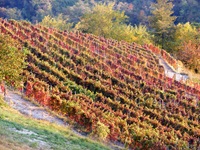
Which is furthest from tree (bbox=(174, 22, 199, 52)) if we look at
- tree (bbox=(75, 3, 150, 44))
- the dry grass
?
the dry grass

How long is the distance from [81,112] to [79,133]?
2.58 feet

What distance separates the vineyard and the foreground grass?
4.77 ft

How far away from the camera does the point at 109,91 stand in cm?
1647

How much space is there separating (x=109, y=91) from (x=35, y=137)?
7845 millimetres

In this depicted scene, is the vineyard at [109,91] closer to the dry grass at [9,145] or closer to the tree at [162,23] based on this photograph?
the dry grass at [9,145]

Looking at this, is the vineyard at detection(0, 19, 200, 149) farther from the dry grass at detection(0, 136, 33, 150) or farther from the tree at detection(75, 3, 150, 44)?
the tree at detection(75, 3, 150, 44)

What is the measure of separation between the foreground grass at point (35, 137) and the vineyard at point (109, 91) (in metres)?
1.45

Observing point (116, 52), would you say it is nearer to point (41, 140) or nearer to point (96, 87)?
point (96, 87)

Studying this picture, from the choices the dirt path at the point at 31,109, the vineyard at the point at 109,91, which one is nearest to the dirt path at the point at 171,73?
the vineyard at the point at 109,91

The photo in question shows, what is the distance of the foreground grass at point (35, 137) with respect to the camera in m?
7.88

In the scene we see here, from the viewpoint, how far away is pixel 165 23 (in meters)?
36.7

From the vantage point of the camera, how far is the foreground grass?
25.8 ft

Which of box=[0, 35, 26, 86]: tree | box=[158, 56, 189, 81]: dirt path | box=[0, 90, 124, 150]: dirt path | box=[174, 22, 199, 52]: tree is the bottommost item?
box=[0, 90, 124, 150]: dirt path

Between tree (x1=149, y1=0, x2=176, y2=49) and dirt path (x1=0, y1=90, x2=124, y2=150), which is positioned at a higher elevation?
tree (x1=149, y1=0, x2=176, y2=49)
